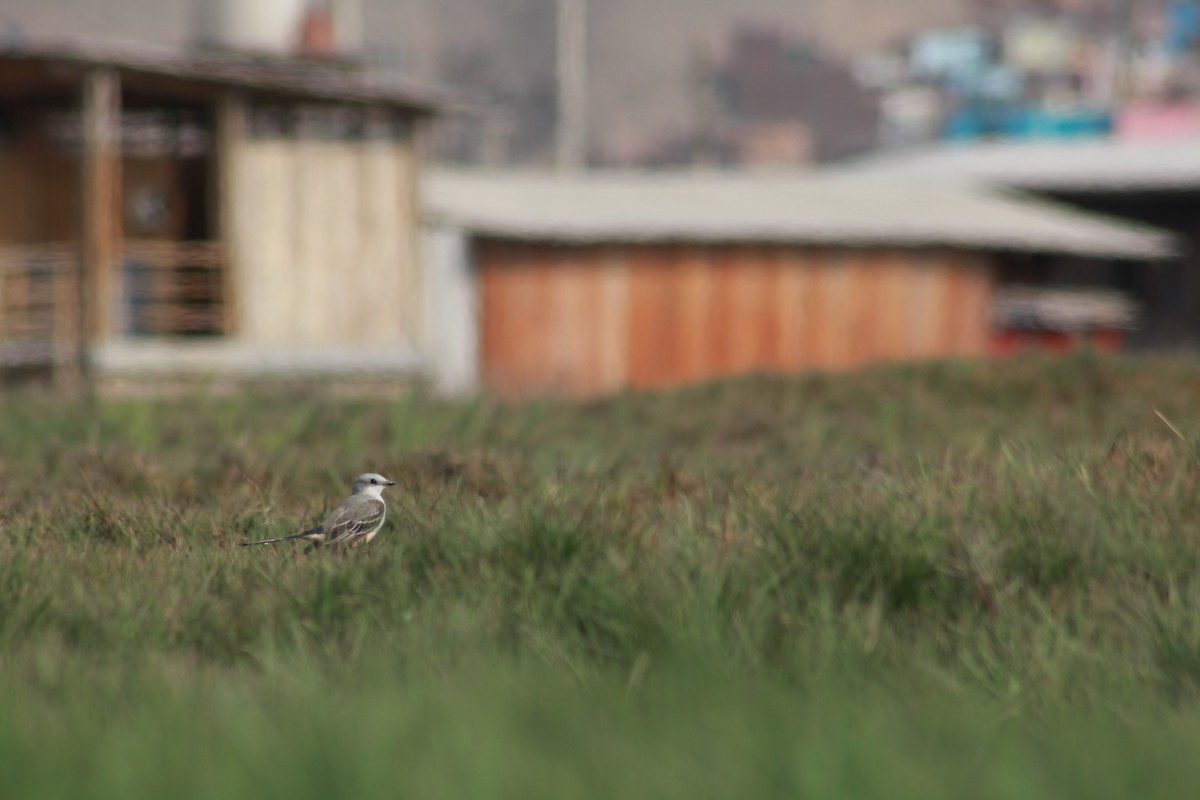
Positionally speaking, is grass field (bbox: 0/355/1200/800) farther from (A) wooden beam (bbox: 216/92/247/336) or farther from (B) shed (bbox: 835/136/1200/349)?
(B) shed (bbox: 835/136/1200/349)

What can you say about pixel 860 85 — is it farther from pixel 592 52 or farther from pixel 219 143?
pixel 219 143

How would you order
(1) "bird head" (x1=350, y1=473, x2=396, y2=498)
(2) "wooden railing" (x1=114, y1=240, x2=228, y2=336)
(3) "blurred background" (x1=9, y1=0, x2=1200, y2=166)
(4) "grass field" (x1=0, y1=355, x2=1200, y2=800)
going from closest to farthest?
(4) "grass field" (x1=0, y1=355, x2=1200, y2=800), (1) "bird head" (x1=350, y1=473, x2=396, y2=498), (2) "wooden railing" (x1=114, y1=240, x2=228, y2=336), (3) "blurred background" (x1=9, y1=0, x2=1200, y2=166)

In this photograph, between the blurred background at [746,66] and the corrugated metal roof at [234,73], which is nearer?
the corrugated metal roof at [234,73]

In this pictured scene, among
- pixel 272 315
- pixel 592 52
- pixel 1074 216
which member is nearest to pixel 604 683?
pixel 272 315

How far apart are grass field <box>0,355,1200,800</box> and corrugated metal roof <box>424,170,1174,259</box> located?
14486mm

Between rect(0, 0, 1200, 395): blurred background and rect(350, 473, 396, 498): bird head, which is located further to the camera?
rect(0, 0, 1200, 395): blurred background

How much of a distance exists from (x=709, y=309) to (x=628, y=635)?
18563 mm

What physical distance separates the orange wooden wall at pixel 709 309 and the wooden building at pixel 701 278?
20 millimetres

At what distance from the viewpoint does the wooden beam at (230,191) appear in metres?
17.8

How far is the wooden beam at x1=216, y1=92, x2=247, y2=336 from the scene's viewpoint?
17.8m

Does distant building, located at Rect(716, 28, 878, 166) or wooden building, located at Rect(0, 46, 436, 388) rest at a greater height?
distant building, located at Rect(716, 28, 878, 166)

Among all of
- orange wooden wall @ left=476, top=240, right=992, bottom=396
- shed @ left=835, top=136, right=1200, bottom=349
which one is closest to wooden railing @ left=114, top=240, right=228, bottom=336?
orange wooden wall @ left=476, top=240, right=992, bottom=396

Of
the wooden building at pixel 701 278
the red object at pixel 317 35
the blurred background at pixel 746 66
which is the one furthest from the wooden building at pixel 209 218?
the blurred background at pixel 746 66

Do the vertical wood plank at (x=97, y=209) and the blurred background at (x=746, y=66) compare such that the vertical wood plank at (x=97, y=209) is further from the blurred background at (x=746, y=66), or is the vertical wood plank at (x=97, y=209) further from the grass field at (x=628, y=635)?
the blurred background at (x=746, y=66)
